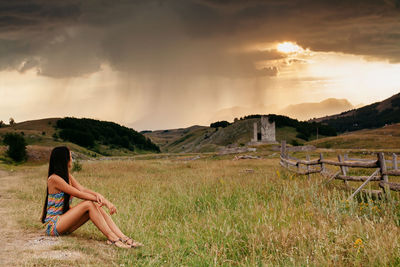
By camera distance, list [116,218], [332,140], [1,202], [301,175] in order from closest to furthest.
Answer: [116,218], [1,202], [301,175], [332,140]

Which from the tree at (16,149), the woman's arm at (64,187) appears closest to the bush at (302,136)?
the tree at (16,149)

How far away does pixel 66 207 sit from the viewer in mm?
5824

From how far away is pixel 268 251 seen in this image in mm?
4605

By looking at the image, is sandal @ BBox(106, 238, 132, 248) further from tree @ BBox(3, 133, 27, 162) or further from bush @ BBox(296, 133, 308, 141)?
bush @ BBox(296, 133, 308, 141)

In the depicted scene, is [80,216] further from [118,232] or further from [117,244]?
[117,244]

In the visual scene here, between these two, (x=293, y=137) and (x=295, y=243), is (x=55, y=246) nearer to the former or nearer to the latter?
(x=295, y=243)

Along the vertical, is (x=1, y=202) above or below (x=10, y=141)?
below

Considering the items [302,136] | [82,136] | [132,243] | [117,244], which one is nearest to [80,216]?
[117,244]

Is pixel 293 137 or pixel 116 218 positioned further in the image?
pixel 293 137

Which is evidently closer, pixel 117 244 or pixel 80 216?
pixel 117 244

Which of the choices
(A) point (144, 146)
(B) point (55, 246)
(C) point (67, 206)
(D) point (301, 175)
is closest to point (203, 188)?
(C) point (67, 206)

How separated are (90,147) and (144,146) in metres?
47.8

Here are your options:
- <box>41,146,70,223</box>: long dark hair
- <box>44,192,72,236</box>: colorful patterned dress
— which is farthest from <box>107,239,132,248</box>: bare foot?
<box>41,146,70,223</box>: long dark hair

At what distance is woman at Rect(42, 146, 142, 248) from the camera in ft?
17.9
